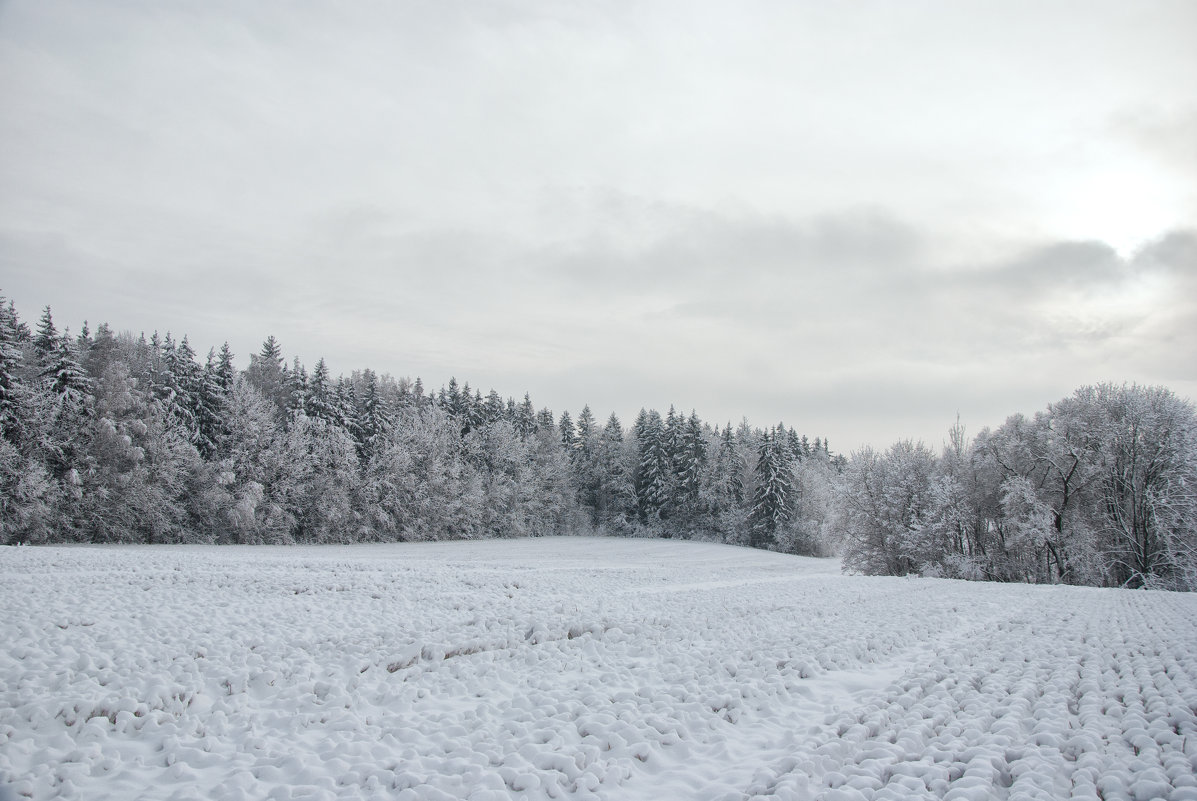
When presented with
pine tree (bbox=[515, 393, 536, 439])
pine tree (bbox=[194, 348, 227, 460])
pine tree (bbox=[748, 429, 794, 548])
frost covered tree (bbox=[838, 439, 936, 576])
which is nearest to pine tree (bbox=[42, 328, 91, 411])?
pine tree (bbox=[194, 348, 227, 460])

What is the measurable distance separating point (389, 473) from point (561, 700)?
1864 inches

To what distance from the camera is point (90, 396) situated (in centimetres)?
3638

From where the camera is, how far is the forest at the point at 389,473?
33375 millimetres

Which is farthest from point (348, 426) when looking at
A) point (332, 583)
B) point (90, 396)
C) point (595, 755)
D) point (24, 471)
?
point (595, 755)

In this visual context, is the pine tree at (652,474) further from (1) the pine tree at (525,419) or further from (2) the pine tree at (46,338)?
(2) the pine tree at (46,338)

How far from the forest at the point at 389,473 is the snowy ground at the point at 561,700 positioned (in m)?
23.1

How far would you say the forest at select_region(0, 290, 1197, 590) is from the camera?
3338 cm

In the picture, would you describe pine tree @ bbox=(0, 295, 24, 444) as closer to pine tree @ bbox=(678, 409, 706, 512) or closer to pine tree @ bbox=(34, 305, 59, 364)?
pine tree @ bbox=(34, 305, 59, 364)

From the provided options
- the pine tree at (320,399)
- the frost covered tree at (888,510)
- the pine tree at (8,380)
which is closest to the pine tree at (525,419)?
the pine tree at (320,399)

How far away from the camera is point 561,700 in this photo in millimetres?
Answer: 8406

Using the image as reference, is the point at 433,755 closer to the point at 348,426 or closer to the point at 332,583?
the point at 332,583

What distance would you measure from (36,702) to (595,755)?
22.6ft

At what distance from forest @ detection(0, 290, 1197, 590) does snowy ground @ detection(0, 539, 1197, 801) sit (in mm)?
23132

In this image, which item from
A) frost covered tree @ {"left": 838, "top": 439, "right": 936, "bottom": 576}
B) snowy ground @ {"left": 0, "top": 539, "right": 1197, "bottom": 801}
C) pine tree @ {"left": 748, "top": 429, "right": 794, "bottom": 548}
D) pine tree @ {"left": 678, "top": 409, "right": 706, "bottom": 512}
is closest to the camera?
snowy ground @ {"left": 0, "top": 539, "right": 1197, "bottom": 801}
